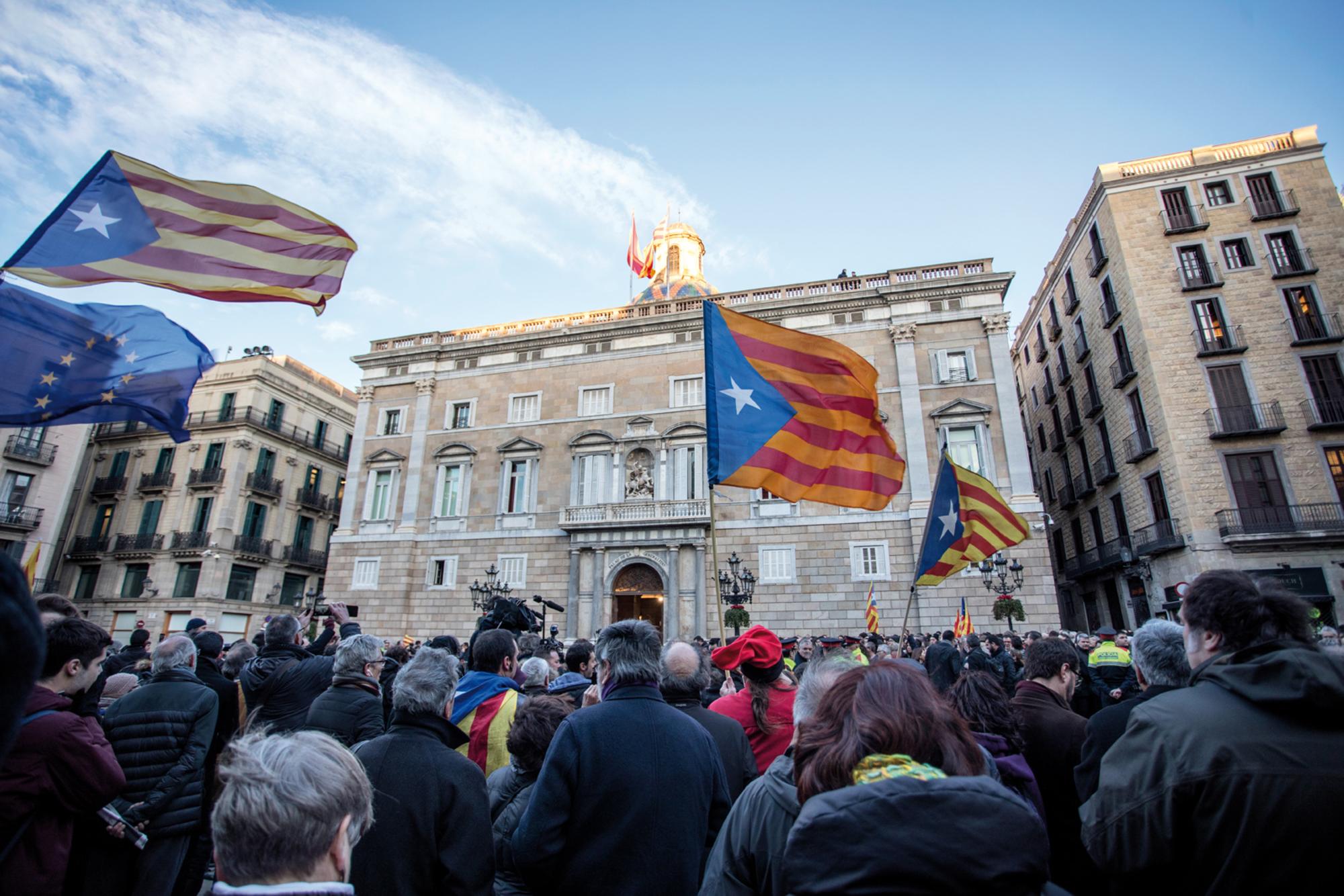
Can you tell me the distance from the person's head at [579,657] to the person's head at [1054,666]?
3.32 meters

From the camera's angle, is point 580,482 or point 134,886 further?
point 580,482

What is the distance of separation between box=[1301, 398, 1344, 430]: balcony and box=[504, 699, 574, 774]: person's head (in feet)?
84.7

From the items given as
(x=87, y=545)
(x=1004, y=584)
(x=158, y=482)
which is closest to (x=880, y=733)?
(x=1004, y=584)

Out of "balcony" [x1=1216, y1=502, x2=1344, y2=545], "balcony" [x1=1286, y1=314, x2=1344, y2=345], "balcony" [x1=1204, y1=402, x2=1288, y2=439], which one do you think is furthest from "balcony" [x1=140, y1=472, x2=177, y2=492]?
"balcony" [x1=1286, y1=314, x2=1344, y2=345]

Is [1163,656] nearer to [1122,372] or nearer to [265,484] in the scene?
[1122,372]

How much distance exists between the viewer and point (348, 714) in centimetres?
416

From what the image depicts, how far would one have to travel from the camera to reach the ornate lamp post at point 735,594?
1881 cm

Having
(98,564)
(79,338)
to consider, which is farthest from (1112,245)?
(98,564)

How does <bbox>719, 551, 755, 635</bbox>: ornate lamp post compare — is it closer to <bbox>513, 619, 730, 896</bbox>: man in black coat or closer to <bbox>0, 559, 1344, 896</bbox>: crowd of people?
<bbox>0, 559, 1344, 896</bbox>: crowd of people

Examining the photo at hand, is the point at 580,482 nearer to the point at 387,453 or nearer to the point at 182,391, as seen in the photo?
the point at 387,453

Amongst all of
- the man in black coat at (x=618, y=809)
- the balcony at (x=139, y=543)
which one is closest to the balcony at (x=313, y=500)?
the balcony at (x=139, y=543)

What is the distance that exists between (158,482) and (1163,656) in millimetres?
36803

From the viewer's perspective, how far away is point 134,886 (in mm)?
4008

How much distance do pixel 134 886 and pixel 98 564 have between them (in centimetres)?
3402
